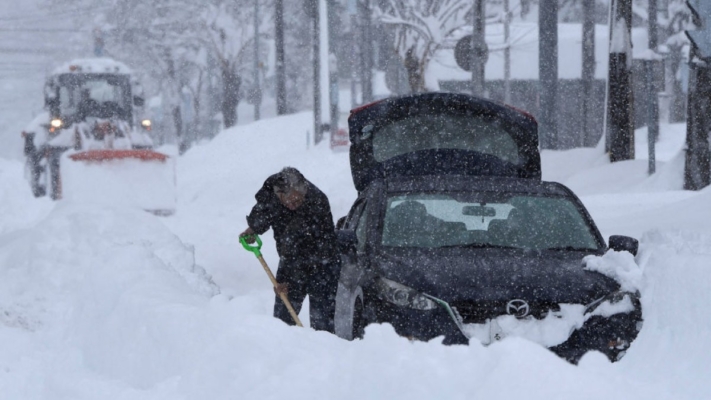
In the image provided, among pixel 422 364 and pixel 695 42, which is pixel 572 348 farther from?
pixel 695 42

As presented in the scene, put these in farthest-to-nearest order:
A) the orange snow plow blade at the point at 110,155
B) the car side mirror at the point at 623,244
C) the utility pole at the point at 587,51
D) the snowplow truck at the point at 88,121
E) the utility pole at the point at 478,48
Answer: the utility pole at the point at 587,51 → the utility pole at the point at 478,48 → the snowplow truck at the point at 88,121 → the orange snow plow blade at the point at 110,155 → the car side mirror at the point at 623,244

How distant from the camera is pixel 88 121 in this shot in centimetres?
2159

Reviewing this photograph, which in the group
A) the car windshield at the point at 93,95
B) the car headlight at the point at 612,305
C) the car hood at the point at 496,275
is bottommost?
the car windshield at the point at 93,95

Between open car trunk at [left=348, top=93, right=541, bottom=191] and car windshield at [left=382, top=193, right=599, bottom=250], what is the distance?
1.19 m

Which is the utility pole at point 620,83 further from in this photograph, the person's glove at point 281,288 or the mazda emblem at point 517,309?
the mazda emblem at point 517,309

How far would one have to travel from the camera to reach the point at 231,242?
14.7 metres

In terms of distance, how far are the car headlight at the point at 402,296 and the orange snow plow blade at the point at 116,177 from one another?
13.0 metres

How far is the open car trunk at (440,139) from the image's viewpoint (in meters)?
8.16

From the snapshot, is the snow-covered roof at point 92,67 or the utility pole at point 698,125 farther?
the snow-covered roof at point 92,67

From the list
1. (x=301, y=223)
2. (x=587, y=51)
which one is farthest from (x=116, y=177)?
(x=587, y=51)

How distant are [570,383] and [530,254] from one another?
287 centimetres

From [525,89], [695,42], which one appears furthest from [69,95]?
[525,89]

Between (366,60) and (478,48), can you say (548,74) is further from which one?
(366,60)

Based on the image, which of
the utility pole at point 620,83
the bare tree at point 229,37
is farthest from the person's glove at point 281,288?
the bare tree at point 229,37
